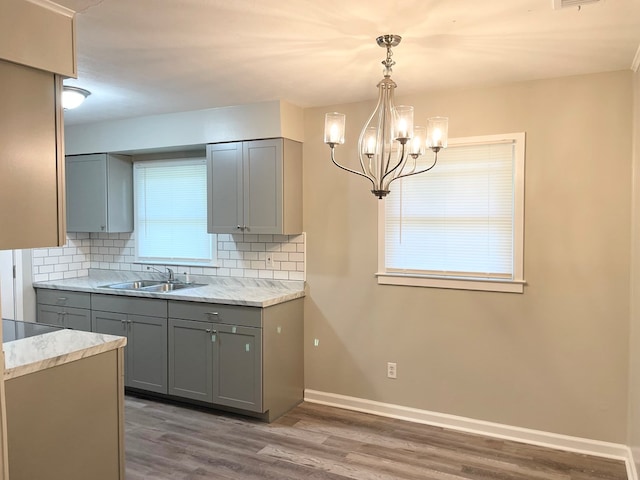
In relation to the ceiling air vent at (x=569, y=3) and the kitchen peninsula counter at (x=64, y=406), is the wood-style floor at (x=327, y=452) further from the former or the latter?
the ceiling air vent at (x=569, y=3)

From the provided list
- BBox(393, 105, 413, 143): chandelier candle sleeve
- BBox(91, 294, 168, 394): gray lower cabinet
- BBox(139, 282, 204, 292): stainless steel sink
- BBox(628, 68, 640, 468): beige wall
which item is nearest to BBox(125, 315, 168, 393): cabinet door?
BBox(91, 294, 168, 394): gray lower cabinet

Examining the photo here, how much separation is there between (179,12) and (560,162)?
2490mm

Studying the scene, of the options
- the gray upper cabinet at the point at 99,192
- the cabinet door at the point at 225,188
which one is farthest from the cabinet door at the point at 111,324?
the cabinet door at the point at 225,188

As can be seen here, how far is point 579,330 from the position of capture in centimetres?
314

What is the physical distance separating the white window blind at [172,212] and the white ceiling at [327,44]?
1.14 metres

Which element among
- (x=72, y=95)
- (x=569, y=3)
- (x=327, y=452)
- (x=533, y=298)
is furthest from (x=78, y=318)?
(x=569, y=3)

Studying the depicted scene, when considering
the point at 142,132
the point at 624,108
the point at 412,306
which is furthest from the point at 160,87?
the point at 624,108

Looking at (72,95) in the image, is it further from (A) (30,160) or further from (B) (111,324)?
(B) (111,324)

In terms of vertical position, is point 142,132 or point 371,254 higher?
point 142,132

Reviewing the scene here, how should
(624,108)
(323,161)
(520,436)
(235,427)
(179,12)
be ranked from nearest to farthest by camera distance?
(179,12), (624,108), (520,436), (235,427), (323,161)

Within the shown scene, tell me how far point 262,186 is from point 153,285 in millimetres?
1675

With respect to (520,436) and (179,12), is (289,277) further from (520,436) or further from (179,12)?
(179,12)

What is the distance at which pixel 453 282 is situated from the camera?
3.49 metres

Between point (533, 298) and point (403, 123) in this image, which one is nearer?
point (403, 123)
